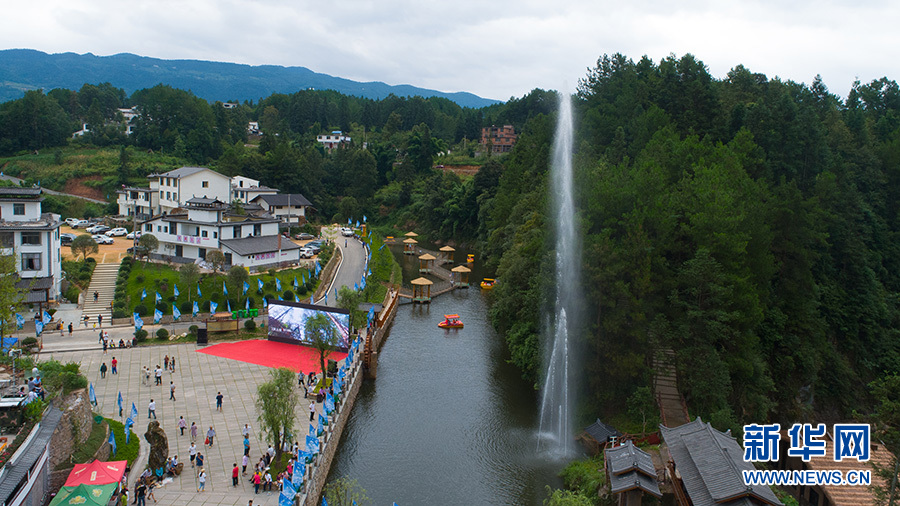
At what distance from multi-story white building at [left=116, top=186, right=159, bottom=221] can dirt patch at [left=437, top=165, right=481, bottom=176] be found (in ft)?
194

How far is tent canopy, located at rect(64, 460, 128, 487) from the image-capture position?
20781mm

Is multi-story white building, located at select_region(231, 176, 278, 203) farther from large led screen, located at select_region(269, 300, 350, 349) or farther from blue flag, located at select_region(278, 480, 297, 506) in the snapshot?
blue flag, located at select_region(278, 480, 297, 506)

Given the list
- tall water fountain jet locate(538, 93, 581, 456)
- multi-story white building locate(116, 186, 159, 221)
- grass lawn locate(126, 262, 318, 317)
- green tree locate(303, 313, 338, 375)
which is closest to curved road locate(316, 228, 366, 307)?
grass lawn locate(126, 262, 318, 317)

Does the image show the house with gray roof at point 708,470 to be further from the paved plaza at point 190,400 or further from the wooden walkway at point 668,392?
the paved plaza at point 190,400

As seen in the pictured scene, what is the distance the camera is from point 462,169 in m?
122

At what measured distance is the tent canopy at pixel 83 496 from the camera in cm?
1972

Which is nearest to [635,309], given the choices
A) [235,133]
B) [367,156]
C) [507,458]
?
[507,458]

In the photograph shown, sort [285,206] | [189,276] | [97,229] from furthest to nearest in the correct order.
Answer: [285,206] < [97,229] < [189,276]

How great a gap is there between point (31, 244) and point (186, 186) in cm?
2453

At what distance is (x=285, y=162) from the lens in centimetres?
9544

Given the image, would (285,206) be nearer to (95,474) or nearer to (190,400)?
(190,400)

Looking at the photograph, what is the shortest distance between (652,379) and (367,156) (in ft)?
272

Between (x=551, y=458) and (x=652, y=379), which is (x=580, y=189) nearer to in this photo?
(x=652, y=379)

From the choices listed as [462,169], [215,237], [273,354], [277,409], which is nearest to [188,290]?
[215,237]
